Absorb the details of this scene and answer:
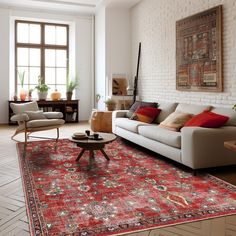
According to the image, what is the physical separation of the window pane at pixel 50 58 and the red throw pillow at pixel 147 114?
4403 mm

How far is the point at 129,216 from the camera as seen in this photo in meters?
2.46

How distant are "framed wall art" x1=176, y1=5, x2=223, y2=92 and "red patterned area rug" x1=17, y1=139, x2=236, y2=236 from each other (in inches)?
63.5

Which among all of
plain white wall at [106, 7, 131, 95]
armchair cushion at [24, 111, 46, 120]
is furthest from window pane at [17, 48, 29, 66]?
armchair cushion at [24, 111, 46, 120]

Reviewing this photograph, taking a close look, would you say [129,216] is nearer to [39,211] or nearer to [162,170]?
[39,211]

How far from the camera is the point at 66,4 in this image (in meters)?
8.13

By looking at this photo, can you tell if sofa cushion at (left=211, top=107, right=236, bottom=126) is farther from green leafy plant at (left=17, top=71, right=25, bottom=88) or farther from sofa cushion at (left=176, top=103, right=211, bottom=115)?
green leafy plant at (left=17, top=71, right=25, bottom=88)

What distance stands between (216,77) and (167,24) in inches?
78.3

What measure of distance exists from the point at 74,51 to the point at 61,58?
513mm

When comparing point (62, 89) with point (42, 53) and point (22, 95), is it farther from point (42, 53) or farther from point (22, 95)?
point (22, 95)

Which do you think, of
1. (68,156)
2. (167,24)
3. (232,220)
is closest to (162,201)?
(232,220)

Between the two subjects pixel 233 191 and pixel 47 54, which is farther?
pixel 47 54

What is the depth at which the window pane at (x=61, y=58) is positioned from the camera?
9172 millimetres

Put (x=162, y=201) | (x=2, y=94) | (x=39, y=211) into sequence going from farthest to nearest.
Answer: (x=2, y=94) → (x=162, y=201) → (x=39, y=211)

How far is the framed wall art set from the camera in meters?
4.71
